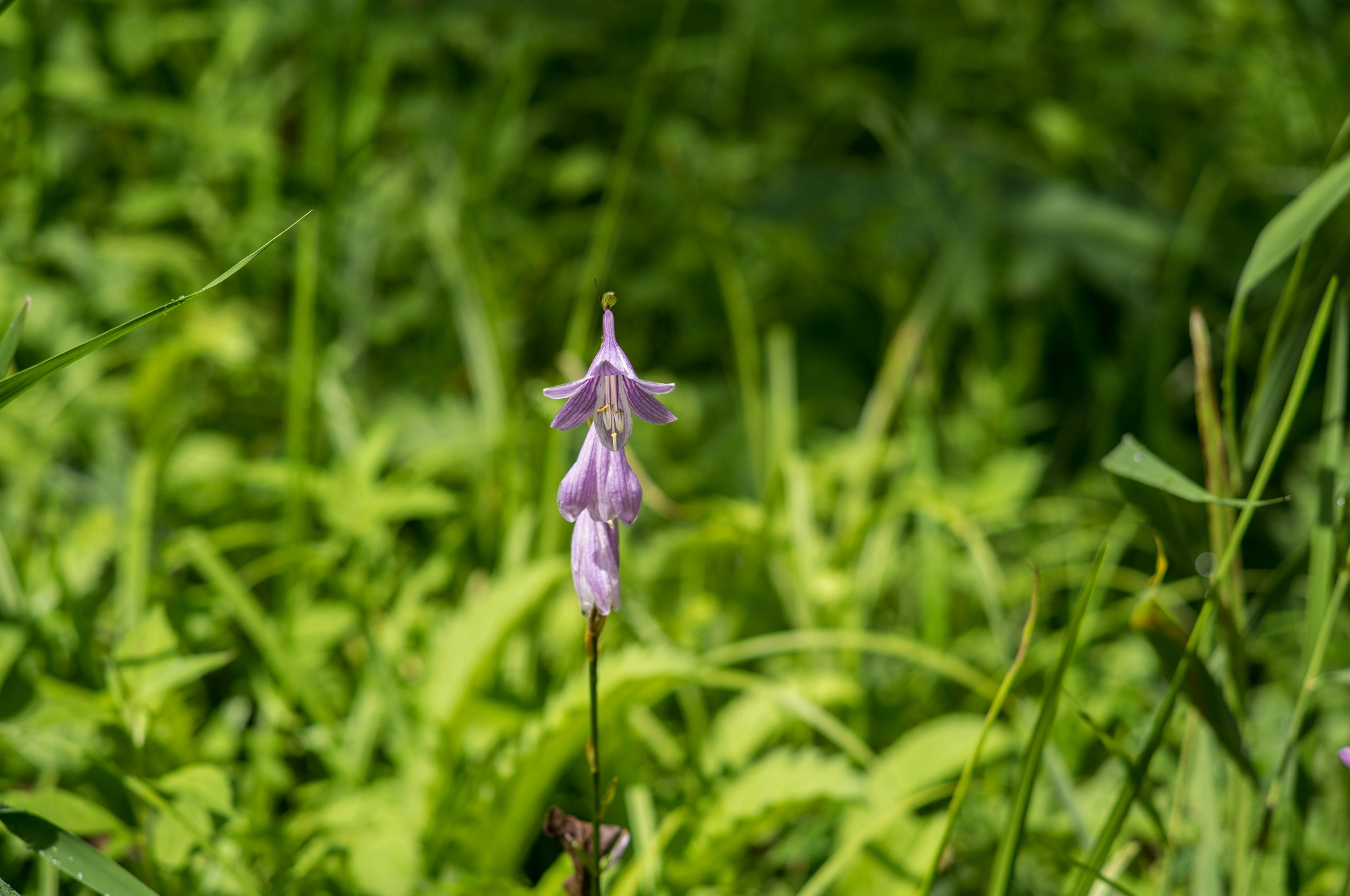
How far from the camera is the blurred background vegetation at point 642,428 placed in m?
1.40

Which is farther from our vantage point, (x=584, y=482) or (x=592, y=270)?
(x=592, y=270)

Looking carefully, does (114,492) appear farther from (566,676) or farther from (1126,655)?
(1126,655)

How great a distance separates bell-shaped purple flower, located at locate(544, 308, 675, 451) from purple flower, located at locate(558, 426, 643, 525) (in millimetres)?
18

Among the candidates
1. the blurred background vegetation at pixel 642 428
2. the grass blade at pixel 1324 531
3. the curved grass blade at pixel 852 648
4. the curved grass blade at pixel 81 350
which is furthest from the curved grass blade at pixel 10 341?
the grass blade at pixel 1324 531

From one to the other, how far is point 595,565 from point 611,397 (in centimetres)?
16

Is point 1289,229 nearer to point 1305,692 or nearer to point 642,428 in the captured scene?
point 1305,692

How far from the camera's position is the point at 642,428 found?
2492 mm

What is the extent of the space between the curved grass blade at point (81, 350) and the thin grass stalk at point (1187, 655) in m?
1.04

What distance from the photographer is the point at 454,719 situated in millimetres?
1487

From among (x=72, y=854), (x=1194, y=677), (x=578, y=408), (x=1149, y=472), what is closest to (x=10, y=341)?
(x=72, y=854)

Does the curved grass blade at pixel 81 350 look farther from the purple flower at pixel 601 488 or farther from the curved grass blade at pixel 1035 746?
the curved grass blade at pixel 1035 746

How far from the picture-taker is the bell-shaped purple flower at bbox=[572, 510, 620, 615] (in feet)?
2.76

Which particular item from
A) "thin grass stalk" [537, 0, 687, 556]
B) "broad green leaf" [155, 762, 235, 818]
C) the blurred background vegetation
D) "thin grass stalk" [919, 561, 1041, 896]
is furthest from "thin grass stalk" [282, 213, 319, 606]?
"thin grass stalk" [919, 561, 1041, 896]

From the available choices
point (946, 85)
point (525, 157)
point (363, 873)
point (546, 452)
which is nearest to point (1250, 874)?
point (363, 873)
